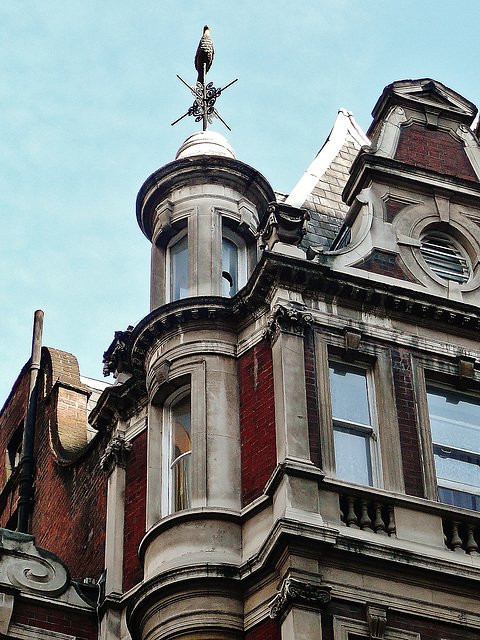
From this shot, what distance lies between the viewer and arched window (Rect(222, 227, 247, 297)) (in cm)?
2483

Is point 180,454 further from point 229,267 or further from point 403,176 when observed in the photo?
point 403,176

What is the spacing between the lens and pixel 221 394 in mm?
22047

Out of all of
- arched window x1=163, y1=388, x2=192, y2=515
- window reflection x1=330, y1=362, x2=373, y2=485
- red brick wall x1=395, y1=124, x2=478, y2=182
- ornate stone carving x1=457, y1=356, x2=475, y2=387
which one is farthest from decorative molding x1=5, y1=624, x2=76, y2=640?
red brick wall x1=395, y1=124, x2=478, y2=182

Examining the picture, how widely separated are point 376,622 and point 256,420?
153 inches

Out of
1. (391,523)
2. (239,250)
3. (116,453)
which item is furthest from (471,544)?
(239,250)

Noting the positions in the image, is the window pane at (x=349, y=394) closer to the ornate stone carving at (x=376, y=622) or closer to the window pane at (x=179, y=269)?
the ornate stone carving at (x=376, y=622)

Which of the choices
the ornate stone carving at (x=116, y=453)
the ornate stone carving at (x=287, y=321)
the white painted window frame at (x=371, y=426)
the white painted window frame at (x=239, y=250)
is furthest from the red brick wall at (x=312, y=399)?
the ornate stone carving at (x=116, y=453)

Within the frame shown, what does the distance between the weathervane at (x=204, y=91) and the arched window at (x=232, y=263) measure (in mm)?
3201

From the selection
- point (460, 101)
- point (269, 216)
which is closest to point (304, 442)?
point (269, 216)

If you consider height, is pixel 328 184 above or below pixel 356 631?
above

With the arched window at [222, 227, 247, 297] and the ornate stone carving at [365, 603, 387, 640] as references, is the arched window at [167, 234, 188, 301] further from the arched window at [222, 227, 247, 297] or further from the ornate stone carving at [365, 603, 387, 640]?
the ornate stone carving at [365, 603, 387, 640]

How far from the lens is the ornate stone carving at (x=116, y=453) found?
2375 cm

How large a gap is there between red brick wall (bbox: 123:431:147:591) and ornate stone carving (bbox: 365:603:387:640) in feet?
13.9

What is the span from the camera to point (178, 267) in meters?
25.2
